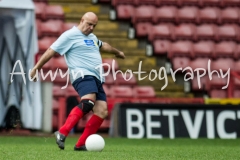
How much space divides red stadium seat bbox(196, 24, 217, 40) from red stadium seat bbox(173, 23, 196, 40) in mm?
148

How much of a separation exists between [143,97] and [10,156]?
7033 millimetres

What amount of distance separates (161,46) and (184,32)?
2.28ft

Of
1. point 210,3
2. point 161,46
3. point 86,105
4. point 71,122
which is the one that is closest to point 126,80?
point 161,46

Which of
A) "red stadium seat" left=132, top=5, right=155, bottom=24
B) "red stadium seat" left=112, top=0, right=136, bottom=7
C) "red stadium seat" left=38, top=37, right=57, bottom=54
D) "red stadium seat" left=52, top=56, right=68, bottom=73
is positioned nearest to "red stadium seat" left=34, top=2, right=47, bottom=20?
"red stadium seat" left=38, top=37, right=57, bottom=54

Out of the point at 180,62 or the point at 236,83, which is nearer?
the point at 180,62

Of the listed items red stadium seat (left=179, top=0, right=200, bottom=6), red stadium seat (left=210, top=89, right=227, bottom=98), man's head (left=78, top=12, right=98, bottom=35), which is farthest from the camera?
red stadium seat (left=179, top=0, right=200, bottom=6)

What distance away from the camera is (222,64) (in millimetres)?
14742

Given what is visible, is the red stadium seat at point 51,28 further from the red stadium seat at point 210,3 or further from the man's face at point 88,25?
the man's face at point 88,25

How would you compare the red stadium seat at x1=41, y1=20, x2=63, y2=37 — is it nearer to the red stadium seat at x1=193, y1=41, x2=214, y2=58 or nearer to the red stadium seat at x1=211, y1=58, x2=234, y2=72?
the red stadium seat at x1=193, y1=41, x2=214, y2=58

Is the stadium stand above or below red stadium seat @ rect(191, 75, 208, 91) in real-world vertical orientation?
above

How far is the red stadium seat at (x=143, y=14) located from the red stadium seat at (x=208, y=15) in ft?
3.50

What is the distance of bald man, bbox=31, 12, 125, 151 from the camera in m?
7.77

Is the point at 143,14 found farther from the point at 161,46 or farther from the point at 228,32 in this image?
the point at 228,32

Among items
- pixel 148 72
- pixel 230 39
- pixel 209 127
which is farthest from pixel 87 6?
pixel 209 127
